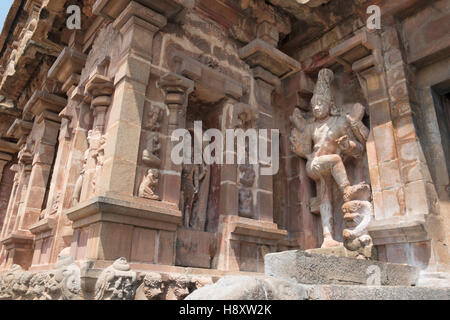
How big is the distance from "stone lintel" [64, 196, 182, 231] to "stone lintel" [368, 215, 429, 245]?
2.43m

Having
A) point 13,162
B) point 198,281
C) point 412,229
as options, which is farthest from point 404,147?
point 13,162

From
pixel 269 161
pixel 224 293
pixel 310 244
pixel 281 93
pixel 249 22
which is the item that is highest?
pixel 249 22

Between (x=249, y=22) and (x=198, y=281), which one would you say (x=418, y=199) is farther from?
(x=249, y=22)

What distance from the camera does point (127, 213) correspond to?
12.4 feet

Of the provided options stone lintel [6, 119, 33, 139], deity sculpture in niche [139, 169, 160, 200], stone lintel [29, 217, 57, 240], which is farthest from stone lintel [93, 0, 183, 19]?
stone lintel [6, 119, 33, 139]

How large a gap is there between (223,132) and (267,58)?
152cm

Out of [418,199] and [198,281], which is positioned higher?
[418,199]

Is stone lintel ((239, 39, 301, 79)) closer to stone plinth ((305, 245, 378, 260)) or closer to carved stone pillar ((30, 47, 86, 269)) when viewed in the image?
carved stone pillar ((30, 47, 86, 269))

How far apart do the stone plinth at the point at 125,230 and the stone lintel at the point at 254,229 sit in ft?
2.84

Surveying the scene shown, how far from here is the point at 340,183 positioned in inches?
201

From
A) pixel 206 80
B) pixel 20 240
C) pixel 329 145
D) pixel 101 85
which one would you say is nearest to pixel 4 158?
pixel 20 240

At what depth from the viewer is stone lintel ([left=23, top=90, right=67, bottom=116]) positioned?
7.40 m

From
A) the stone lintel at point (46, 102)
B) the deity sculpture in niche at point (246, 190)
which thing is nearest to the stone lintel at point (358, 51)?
the deity sculpture in niche at point (246, 190)

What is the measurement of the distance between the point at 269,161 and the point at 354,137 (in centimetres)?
130
